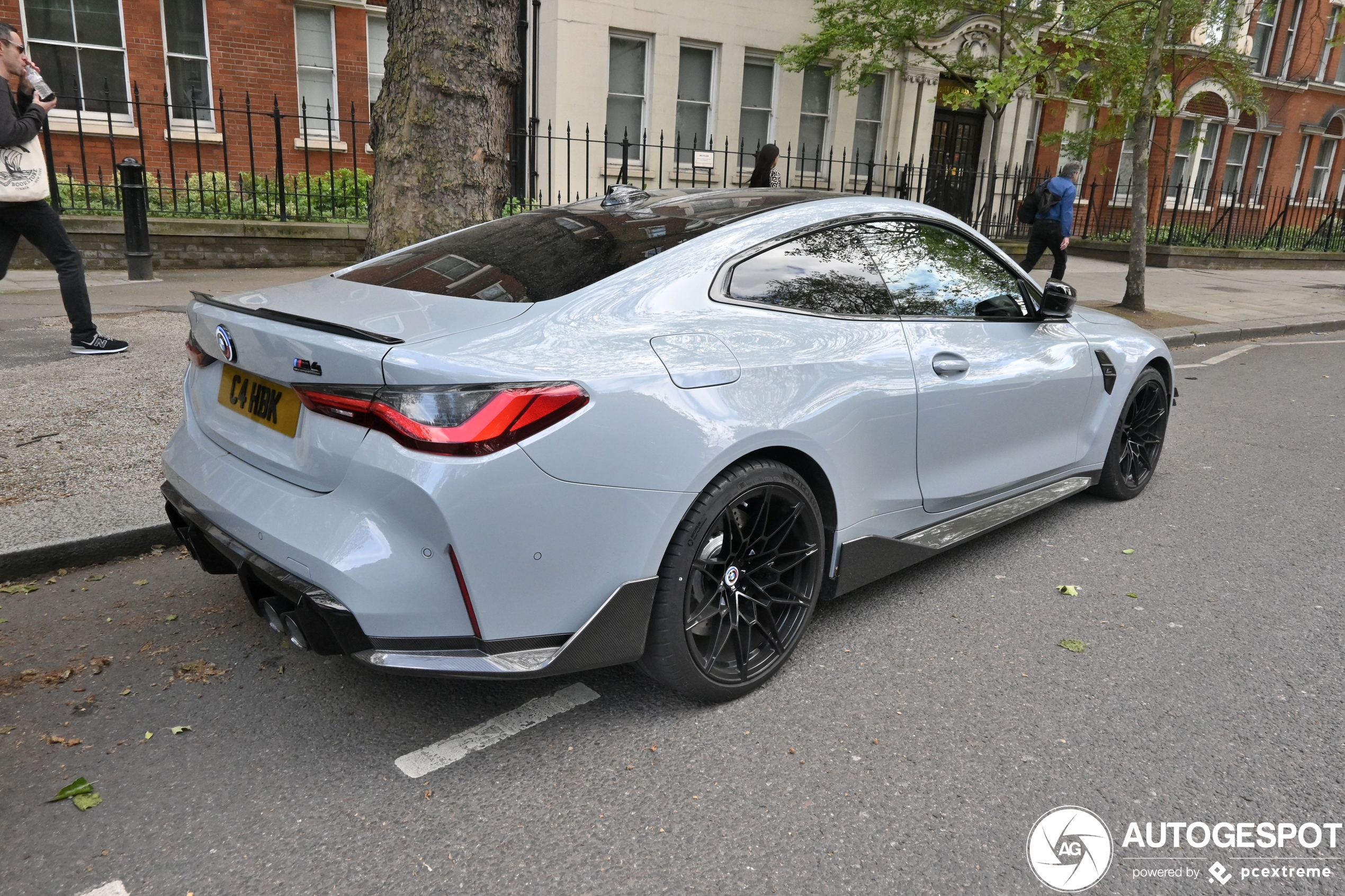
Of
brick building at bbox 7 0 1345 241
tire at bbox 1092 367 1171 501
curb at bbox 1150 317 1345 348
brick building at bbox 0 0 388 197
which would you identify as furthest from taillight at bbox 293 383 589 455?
brick building at bbox 0 0 388 197

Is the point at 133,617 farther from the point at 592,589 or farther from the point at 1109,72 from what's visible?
the point at 1109,72

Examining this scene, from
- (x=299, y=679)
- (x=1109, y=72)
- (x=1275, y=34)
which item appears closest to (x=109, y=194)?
(x=299, y=679)

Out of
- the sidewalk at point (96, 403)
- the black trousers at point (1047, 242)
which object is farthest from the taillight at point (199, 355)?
the black trousers at point (1047, 242)

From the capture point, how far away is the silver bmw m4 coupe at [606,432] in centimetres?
235

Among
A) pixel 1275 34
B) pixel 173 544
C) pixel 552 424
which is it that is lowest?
pixel 173 544

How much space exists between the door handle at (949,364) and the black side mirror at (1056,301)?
0.78 m

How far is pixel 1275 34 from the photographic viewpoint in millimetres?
25938

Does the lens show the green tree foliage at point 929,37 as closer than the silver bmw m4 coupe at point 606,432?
No

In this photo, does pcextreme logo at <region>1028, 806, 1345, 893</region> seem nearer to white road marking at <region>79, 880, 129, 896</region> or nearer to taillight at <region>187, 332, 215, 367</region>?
white road marking at <region>79, 880, 129, 896</region>

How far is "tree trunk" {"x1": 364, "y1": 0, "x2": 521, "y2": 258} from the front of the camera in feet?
19.1

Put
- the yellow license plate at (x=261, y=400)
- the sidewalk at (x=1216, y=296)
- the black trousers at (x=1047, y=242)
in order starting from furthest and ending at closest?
the black trousers at (x=1047, y=242), the sidewalk at (x=1216, y=296), the yellow license plate at (x=261, y=400)

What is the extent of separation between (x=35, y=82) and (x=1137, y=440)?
719 cm

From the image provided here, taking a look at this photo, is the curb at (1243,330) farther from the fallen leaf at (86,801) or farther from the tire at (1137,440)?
the fallen leaf at (86,801)

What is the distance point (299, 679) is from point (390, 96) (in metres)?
4.26
